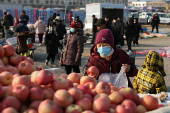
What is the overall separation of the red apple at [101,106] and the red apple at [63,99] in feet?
0.69

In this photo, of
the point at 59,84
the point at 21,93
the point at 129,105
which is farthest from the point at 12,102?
the point at 129,105

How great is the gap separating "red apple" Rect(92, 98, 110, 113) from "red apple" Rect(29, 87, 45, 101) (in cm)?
47

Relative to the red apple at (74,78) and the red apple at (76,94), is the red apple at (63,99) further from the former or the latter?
the red apple at (74,78)

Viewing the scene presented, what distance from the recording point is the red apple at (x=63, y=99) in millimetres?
1986

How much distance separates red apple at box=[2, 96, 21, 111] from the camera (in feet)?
6.40

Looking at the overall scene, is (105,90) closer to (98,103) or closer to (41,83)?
(98,103)

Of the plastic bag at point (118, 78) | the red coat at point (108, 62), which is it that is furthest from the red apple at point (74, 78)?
the red coat at point (108, 62)

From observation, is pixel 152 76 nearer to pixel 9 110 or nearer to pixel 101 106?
pixel 101 106

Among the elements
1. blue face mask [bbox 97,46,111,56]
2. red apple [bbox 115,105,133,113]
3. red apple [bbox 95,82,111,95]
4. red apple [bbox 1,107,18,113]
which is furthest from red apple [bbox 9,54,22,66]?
red apple [bbox 115,105,133,113]

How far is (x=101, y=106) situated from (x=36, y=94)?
0.57 m

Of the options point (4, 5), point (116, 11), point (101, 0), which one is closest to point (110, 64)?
point (116, 11)

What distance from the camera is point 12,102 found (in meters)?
1.96

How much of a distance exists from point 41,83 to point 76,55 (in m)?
3.50

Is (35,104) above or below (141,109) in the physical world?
above
